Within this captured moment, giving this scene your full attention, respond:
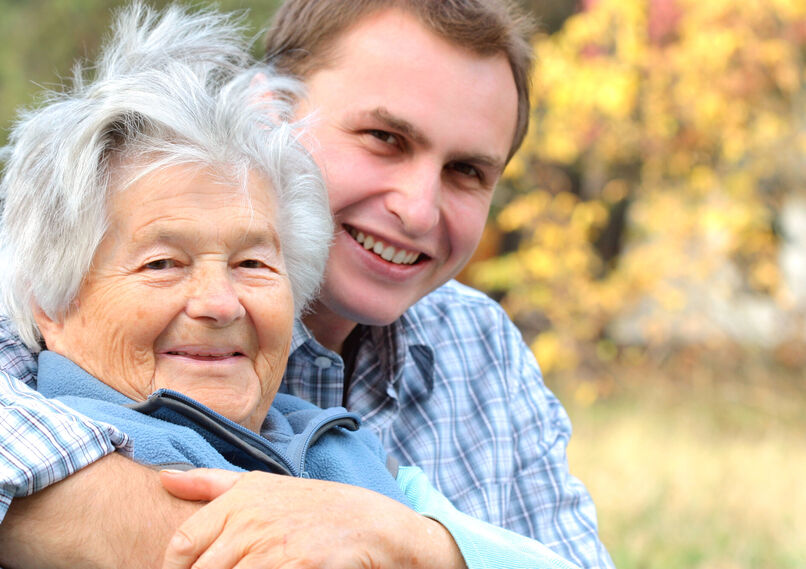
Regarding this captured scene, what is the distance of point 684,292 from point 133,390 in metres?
5.73

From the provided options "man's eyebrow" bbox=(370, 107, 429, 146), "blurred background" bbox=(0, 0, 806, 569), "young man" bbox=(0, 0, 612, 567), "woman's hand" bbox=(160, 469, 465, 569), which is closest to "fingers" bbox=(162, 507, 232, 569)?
"woman's hand" bbox=(160, 469, 465, 569)

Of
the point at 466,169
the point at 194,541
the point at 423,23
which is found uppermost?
the point at 423,23

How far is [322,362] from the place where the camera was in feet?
7.58

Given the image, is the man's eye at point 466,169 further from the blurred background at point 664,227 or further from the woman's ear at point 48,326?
the blurred background at point 664,227

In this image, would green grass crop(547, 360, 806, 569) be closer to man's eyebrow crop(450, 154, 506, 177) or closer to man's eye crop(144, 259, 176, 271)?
man's eyebrow crop(450, 154, 506, 177)

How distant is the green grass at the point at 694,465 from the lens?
446cm

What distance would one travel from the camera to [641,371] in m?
7.62

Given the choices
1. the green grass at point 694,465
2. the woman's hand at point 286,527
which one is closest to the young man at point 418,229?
the woman's hand at point 286,527

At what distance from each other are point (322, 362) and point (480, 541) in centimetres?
74

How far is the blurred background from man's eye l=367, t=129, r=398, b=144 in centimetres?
324

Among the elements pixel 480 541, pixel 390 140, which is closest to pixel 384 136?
pixel 390 140

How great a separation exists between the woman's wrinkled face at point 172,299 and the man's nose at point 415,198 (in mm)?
613

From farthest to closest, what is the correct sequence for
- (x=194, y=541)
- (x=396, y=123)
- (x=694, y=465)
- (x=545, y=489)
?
(x=694, y=465) → (x=545, y=489) → (x=396, y=123) → (x=194, y=541)

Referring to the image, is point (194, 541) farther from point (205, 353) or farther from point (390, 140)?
point (390, 140)
